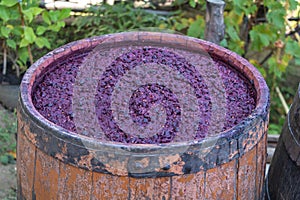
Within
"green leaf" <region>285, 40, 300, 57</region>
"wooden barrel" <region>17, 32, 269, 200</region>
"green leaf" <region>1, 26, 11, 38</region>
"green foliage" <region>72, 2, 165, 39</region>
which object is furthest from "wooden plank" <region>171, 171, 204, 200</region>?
"green foliage" <region>72, 2, 165, 39</region>

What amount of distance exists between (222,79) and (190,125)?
0.95ft

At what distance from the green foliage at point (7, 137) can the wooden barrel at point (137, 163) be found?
1.63 meters

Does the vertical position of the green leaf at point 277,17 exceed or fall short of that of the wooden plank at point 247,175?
it exceeds it

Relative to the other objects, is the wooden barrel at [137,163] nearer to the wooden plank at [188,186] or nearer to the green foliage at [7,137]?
the wooden plank at [188,186]

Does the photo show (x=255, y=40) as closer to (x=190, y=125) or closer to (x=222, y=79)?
(x=222, y=79)

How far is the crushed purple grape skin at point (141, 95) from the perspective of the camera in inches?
56.7

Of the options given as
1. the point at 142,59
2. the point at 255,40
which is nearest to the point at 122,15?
the point at 255,40

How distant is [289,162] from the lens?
1.82 metres

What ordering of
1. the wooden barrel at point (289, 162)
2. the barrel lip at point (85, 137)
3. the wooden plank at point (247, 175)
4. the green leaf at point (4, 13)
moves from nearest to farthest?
the barrel lip at point (85, 137), the wooden plank at point (247, 175), the wooden barrel at point (289, 162), the green leaf at point (4, 13)

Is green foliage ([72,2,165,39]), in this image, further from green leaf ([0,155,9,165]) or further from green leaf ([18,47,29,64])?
green leaf ([0,155,9,165])

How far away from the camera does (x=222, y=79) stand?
5.45 ft

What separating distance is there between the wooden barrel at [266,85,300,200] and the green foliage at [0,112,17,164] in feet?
5.87

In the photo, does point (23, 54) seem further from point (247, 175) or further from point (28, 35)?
point (247, 175)

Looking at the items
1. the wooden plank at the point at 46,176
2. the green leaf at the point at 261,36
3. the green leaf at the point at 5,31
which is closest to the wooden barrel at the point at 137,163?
the wooden plank at the point at 46,176
